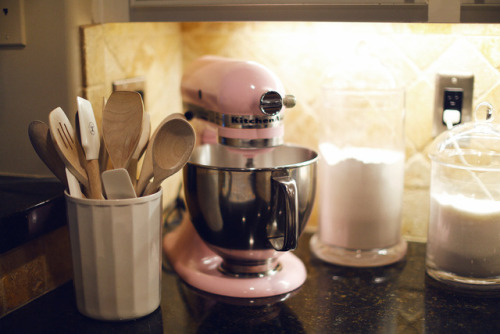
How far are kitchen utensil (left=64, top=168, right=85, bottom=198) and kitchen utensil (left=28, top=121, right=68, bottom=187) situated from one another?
4 centimetres

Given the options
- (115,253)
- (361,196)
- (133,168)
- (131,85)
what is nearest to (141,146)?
(133,168)

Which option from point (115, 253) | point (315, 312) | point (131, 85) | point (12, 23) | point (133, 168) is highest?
point (12, 23)

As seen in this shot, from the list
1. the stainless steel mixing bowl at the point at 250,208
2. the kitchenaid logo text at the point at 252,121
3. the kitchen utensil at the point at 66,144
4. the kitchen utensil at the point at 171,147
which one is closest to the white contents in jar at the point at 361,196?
the stainless steel mixing bowl at the point at 250,208

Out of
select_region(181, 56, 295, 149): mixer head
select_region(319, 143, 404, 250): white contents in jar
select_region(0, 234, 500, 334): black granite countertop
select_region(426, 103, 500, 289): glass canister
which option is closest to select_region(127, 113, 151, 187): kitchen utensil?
select_region(181, 56, 295, 149): mixer head

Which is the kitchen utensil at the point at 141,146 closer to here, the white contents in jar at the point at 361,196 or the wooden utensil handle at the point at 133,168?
the wooden utensil handle at the point at 133,168

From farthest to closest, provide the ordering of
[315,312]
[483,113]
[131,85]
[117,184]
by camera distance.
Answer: [131,85]
[483,113]
[315,312]
[117,184]

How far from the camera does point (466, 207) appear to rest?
2.99 ft

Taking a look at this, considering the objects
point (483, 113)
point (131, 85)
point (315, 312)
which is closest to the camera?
point (315, 312)

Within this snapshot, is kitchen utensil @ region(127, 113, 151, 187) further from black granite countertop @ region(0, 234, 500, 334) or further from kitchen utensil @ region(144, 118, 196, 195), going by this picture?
black granite countertop @ region(0, 234, 500, 334)

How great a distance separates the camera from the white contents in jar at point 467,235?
0.90 meters

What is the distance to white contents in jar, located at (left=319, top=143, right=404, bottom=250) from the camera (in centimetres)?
102

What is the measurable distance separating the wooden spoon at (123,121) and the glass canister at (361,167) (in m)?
0.39

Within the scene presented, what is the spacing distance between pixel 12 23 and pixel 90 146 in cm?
31

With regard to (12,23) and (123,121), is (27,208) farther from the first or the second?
(12,23)
